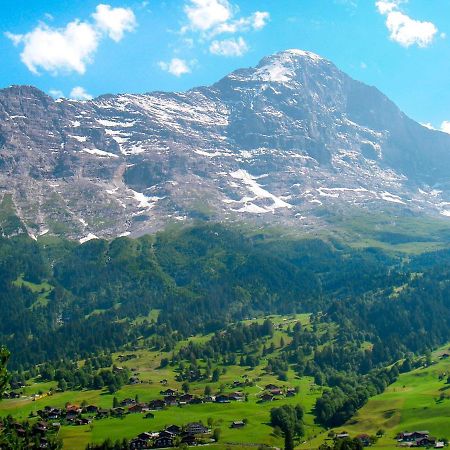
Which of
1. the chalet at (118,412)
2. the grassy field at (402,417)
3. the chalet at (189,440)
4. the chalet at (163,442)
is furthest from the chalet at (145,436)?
the grassy field at (402,417)

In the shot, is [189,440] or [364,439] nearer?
[189,440]

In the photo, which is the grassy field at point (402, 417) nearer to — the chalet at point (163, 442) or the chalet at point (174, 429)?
the chalet at point (174, 429)

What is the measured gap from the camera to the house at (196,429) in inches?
6476

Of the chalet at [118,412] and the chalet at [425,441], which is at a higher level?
the chalet at [118,412]

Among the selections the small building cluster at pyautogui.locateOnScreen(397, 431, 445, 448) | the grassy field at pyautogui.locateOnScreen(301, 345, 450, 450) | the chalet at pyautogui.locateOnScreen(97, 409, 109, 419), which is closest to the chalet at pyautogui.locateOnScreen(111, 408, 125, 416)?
the chalet at pyautogui.locateOnScreen(97, 409, 109, 419)

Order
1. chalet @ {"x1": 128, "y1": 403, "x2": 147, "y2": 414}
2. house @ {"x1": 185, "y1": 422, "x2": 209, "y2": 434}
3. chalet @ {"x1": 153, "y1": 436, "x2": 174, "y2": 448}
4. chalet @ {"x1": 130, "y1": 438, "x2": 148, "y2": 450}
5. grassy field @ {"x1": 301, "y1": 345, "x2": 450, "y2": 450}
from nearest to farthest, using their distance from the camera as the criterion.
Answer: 1. chalet @ {"x1": 130, "y1": 438, "x2": 148, "y2": 450}
2. chalet @ {"x1": 153, "y1": 436, "x2": 174, "y2": 448}
3. grassy field @ {"x1": 301, "y1": 345, "x2": 450, "y2": 450}
4. house @ {"x1": 185, "y1": 422, "x2": 209, "y2": 434}
5. chalet @ {"x1": 128, "y1": 403, "x2": 147, "y2": 414}

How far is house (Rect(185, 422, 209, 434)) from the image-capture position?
164 metres

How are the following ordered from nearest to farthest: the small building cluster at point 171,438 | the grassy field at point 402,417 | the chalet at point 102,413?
1. the small building cluster at point 171,438
2. the grassy field at point 402,417
3. the chalet at point 102,413

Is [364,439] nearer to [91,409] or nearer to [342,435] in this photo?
[342,435]

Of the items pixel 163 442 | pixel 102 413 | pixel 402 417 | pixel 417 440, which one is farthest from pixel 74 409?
pixel 417 440

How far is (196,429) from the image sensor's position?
543 feet

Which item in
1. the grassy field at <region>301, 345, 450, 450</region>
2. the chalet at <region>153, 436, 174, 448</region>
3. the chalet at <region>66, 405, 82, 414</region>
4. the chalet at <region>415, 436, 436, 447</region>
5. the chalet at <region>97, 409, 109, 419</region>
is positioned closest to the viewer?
the chalet at <region>415, 436, 436, 447</region>

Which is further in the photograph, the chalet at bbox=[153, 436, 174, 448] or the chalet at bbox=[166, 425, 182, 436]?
the chalet at bbox=[166, 425, 182, 436]

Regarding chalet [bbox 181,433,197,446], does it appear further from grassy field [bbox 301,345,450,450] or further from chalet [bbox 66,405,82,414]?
chalet [bbox 66,405,82,414]
